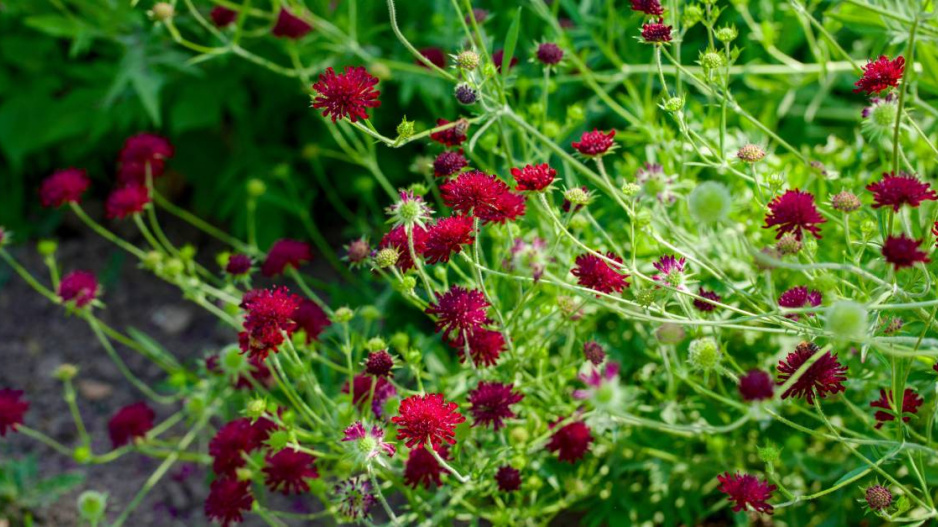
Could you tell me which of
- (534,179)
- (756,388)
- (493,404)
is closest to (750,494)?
(756,388)

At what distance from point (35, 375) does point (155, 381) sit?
0.35m

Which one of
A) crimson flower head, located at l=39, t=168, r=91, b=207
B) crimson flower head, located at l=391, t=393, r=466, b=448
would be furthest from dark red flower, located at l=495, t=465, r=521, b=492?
crimson flower head, located at l=39, t=168, r=91, b=207

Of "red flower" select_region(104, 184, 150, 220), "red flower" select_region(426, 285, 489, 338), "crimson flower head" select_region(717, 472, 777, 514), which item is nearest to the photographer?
"crimson flower head" select_region(717, 472, 777, 514)

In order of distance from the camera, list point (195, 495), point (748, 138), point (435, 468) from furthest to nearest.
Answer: point (195, 495) → point (748, 138) → point (435, 468)

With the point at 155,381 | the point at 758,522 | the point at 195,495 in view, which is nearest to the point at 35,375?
the point at 155,381

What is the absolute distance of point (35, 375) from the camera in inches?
103

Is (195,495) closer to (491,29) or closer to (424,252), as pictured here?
(424,252)

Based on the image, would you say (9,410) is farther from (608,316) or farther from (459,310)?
(608,316)

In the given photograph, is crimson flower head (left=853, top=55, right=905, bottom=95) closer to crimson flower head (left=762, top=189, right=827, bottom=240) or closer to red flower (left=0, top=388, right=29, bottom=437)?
crimson flower head (left=762, top=189, right=827, bottom=240)

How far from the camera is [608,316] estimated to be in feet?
6.40

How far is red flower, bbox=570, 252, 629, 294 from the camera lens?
1381 millimetres

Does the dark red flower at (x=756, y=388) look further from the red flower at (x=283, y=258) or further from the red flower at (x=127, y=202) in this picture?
the red flower at (x=127, y=202)

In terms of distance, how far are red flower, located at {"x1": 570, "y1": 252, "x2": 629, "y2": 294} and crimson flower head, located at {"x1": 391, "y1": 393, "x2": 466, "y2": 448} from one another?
0.96 ft

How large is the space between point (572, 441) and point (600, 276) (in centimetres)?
33
